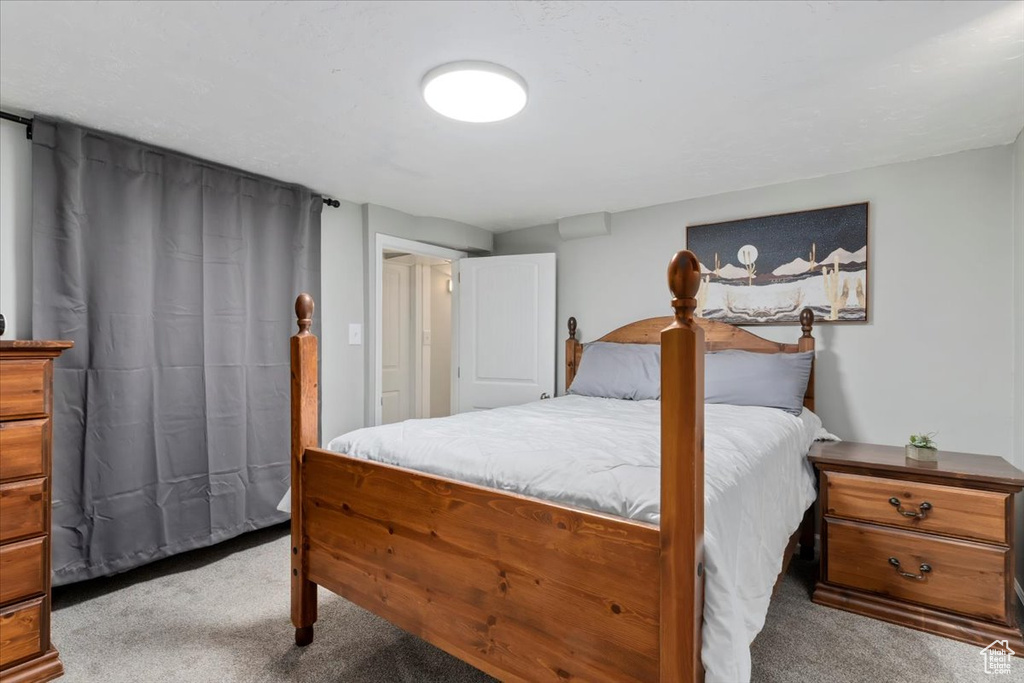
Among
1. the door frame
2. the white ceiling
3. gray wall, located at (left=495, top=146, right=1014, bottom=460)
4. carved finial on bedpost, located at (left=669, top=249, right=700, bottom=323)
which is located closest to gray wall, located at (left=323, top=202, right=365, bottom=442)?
the door frame

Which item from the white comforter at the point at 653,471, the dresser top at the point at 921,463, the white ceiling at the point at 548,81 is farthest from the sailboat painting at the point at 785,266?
the white comforter at the point at 653,471

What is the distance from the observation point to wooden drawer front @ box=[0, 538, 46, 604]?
1.70 m

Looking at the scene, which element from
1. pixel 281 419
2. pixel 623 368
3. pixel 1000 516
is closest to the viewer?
pixel 1000 516

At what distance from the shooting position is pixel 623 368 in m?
3.31

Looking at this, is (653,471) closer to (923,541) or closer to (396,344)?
(923,541)

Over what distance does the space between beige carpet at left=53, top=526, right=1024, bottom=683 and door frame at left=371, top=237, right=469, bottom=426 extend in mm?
1512

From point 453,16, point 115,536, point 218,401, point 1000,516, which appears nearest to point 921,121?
point 1000,516

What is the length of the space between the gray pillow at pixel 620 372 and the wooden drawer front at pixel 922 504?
111 cm

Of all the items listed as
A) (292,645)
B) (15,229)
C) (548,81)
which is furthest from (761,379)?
(15,229)

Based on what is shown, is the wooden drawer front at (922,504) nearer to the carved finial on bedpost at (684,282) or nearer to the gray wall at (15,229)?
the carved finial on bedpost at (684,282)

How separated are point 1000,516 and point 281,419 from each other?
11.4ft

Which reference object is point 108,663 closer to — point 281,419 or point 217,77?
point 281,419

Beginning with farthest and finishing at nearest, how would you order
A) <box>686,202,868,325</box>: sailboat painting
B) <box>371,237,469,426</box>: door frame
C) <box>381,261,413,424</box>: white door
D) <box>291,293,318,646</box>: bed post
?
<box>381,261,413,424</box>: white door < <box>371,237,469,426</box>: door frame < <box>686,202,868,325</box>: sailboat painting < <box>291,293,318,646</box>: bed post

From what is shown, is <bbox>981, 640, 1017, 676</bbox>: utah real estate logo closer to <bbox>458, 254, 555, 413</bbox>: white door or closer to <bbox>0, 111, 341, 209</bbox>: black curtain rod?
<bbox>458, 254, 555, 413</bbox>: white door
